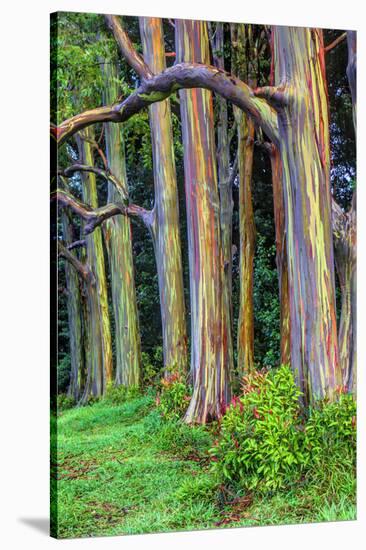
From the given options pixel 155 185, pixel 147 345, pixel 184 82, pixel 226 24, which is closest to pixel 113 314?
pixel 147 345

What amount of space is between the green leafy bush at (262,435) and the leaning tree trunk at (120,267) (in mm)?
766

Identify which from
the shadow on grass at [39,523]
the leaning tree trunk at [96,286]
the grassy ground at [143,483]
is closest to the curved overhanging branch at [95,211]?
the leaning tree trunk at [96,286]

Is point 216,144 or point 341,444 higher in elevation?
point 216,144

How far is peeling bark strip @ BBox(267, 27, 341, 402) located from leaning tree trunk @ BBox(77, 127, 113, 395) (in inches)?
54.3

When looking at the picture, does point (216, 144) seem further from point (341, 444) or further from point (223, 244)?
point (341, 444)

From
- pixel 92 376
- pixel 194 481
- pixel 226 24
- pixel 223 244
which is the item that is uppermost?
pixel 226 24

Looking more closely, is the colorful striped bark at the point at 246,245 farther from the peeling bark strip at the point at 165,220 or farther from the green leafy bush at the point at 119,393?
the green leafy bush at the point at 119,393

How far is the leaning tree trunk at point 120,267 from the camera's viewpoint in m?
8.35

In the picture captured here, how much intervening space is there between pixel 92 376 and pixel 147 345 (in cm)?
52

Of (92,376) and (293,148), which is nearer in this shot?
(92,376)

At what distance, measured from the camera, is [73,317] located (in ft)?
26.6

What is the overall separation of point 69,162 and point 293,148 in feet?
5.79

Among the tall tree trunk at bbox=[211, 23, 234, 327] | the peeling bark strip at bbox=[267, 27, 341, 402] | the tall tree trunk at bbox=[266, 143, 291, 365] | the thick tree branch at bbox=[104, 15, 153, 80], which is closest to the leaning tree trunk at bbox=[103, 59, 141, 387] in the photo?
the thick tree branch at bbox=[104, 15, 153, 80]

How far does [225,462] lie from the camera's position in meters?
8.55
